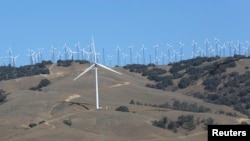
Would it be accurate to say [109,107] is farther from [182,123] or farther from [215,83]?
[215,83]

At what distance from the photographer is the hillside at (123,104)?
8831 centimetres

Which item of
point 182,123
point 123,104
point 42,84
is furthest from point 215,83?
point 182,123

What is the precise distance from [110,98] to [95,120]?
42721 mm

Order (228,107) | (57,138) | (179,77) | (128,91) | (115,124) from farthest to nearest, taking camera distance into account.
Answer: (179,77) < (128,91) < (228,107) < (115,124) < (57,138)

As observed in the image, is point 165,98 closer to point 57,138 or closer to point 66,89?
point 66,89

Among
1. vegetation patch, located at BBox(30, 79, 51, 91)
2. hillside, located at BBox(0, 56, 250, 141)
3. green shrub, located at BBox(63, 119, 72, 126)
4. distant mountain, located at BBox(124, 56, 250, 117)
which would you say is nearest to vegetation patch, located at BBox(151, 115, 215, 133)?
hillside, located at BBox(0, 56, 250, 141)

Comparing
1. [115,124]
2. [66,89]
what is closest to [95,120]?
[115,124]

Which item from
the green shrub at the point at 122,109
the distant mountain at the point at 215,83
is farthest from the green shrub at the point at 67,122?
the distant mountain at the point at 215,83

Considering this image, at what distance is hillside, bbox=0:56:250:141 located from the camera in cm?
8831

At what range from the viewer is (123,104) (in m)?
119

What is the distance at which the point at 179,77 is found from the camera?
598 feet

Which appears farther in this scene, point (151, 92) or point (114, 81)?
point (114, 81)

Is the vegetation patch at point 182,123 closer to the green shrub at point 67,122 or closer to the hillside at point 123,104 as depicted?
the hillside at point 123,104

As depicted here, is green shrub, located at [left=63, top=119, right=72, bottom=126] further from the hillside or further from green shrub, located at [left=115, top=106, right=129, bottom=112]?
green shrub, located at [left=115, top=106, right=129, bottom=112]
